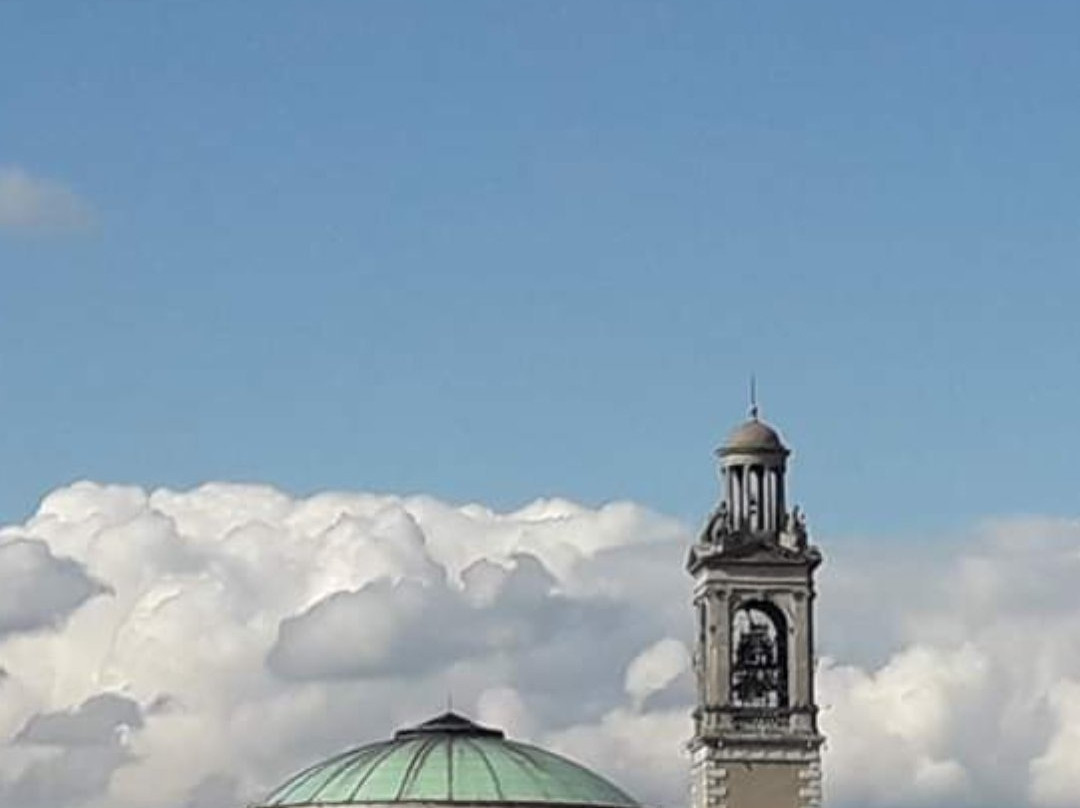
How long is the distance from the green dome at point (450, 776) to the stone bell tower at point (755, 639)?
6.60 m

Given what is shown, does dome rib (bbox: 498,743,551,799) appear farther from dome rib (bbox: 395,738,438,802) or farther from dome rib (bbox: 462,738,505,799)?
dome rib (bbox: 395,738,438,802)

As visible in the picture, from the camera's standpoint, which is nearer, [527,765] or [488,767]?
[488,767]

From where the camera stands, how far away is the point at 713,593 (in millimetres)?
131625

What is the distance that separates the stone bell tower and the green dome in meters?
6.60

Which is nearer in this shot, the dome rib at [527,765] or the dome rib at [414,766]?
the dome rib at [414,766]

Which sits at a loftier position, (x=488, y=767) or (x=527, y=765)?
(x=527, y=765)

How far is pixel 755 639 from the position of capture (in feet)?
437

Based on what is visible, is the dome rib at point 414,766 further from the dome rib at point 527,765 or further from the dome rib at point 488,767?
the dome rib at point 527,765

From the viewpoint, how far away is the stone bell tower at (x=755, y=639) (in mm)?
130625

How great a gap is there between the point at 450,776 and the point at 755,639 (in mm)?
11915

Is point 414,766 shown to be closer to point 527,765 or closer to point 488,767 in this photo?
point 488,767

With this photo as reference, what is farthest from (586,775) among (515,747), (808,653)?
(808,653)

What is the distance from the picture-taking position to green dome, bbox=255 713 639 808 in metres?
135

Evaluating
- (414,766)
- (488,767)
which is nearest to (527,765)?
(488,767)
